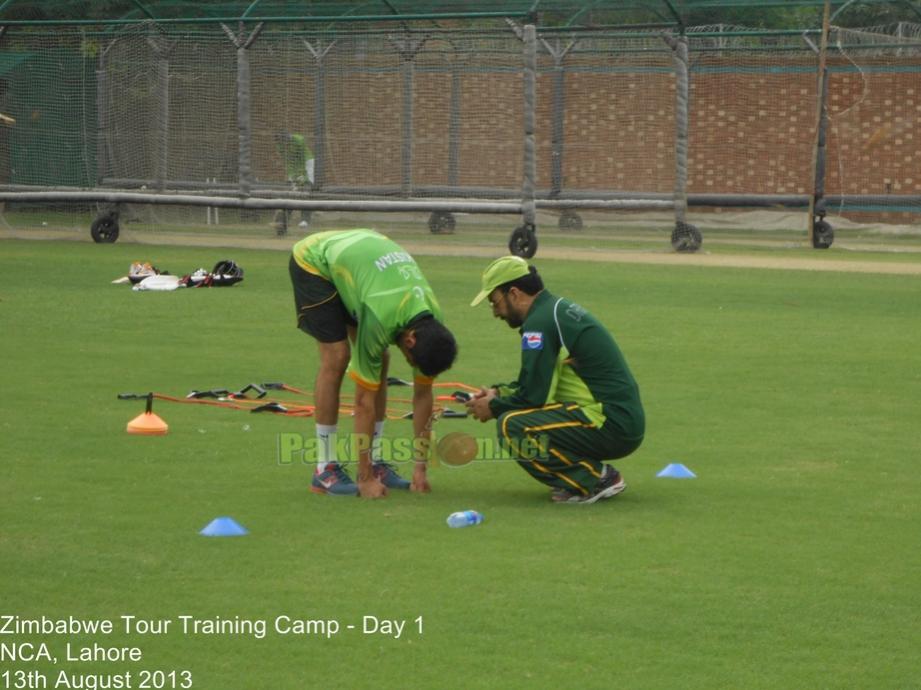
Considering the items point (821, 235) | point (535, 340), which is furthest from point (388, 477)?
point (821, 235)

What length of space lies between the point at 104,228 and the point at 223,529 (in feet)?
66.3

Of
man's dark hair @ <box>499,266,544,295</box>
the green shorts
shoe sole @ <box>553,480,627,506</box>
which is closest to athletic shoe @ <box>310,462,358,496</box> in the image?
the green shorts

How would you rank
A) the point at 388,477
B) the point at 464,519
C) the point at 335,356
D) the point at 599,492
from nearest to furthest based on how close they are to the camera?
1. the point at 464,519
2. the point at 599,492
3. the point at 335,356
4. the point at 388,477

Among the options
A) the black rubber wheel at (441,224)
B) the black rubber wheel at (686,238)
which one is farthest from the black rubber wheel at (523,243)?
the black rubber wheel at (441,224)

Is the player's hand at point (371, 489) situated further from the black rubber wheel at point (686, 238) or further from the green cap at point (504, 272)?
the black rubber wheel at point (686, 238)

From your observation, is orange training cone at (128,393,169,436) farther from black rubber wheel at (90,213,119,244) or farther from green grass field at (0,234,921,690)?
black rubber wheel at (90,213,119,244)

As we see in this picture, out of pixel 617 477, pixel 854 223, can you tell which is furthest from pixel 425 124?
pixel 617 477

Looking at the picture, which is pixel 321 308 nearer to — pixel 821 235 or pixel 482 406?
pixel 482 406

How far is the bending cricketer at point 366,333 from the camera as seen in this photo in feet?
25.3

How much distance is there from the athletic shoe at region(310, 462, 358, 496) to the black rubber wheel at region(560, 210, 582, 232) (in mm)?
22321

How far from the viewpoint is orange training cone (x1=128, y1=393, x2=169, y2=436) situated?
9688 mm

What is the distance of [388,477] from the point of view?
8422 millimetres

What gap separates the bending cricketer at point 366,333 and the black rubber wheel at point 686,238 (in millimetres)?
17147

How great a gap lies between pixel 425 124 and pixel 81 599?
877 inches
